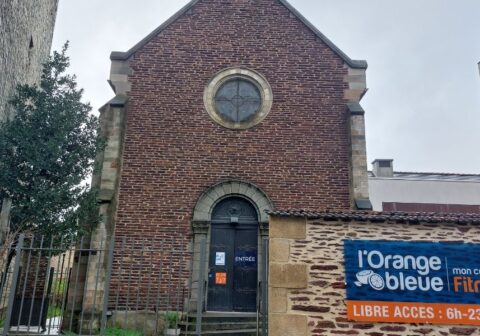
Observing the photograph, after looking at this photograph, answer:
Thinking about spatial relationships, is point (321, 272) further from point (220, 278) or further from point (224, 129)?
point (224, 129)

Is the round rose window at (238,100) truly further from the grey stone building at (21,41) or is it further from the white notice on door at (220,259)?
the grey stone building at (21,41)

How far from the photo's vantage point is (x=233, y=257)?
417 inches

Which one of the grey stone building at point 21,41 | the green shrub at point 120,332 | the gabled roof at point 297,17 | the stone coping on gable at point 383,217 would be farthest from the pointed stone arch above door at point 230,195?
the grey stone building at point 21,41

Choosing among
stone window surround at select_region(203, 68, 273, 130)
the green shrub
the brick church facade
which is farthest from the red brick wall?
the green shrub

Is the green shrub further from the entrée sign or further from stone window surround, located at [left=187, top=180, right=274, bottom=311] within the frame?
the entrée sign

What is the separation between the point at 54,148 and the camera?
378 inches

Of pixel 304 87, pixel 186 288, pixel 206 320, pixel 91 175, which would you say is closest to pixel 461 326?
pixel 206 320

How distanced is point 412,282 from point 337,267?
111 cm

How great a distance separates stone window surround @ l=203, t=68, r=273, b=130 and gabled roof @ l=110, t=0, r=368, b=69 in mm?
1986

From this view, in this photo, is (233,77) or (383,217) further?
(233,77)

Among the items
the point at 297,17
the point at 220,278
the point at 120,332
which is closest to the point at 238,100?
the point at 297,17

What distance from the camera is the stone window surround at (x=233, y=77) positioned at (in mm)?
11531

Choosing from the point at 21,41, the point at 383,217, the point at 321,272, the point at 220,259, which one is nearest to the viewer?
the point at 321,272

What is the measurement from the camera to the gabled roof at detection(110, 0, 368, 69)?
11.9 meters
